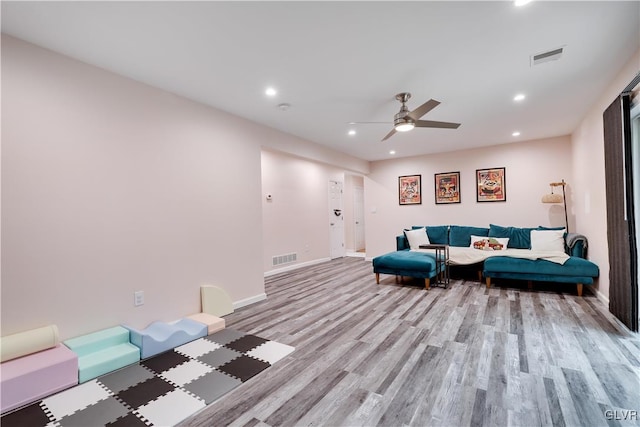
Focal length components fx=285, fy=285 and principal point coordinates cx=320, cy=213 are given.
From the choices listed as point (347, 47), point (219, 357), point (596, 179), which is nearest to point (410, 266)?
point (596, 179)

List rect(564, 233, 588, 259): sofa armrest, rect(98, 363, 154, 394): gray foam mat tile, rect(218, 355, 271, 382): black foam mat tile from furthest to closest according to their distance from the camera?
rect(564, 233, 588, 259): sofa armrest, rect(218, 355, 271, 382): black foam mat tile, rect(98, 363, 154, 394): gray foam mat tile

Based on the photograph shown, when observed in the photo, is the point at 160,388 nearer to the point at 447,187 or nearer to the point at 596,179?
the point at 596,179

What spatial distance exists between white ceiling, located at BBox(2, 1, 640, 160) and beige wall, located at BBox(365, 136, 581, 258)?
6.42 feet

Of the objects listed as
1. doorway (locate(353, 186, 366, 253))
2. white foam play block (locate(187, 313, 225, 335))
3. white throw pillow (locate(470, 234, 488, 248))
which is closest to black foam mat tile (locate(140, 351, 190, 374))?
white foam play block (locate(187, 313, 225, 335))

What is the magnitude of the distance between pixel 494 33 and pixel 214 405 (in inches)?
132

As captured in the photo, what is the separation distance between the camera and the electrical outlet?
9.11 feet

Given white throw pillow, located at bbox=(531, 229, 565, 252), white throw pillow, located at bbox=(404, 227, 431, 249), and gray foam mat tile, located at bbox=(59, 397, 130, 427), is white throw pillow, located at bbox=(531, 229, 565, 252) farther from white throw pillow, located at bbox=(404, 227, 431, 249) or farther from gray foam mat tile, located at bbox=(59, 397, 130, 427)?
gray foam mat tile, located at bbox=(59, 397, 130, 427)

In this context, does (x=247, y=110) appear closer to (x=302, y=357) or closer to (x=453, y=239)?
(x=302, y=357)

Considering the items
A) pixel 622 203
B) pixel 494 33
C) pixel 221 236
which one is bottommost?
pixel 221 236

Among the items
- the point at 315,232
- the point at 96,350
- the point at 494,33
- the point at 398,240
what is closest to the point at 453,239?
the point at 398,240

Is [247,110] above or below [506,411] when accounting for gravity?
above

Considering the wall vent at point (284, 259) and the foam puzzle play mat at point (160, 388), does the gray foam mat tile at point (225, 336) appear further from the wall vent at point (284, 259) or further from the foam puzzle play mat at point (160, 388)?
the wall vent at point (284, 259)

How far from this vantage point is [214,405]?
1823 mm

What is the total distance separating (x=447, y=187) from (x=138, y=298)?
20.0ft
